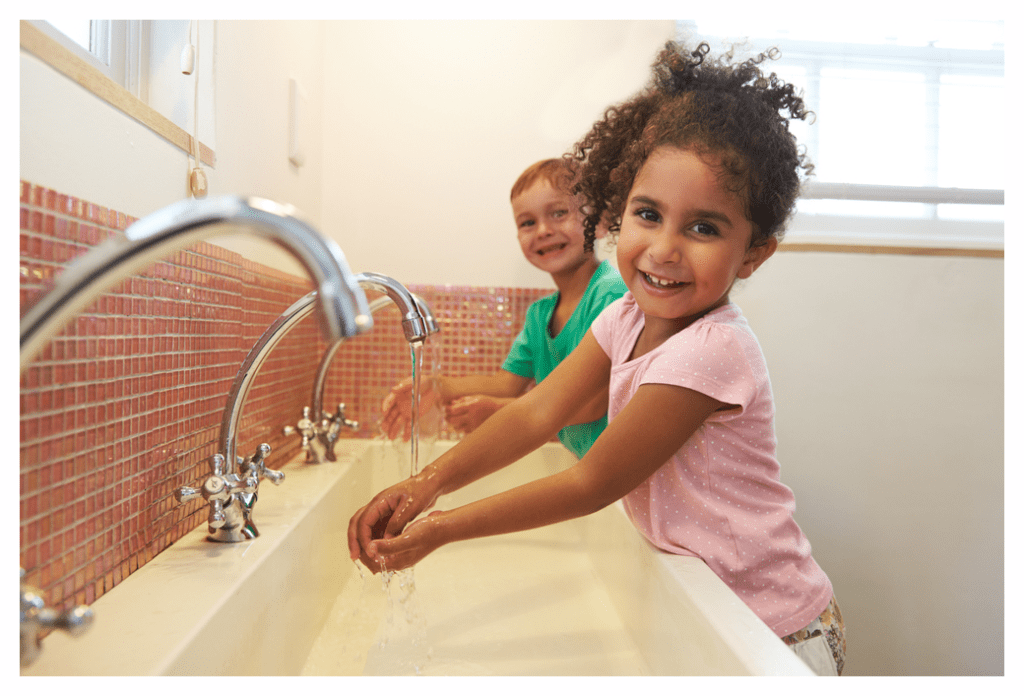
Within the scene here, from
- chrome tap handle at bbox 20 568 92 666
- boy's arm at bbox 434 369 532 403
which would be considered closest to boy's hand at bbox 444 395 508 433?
boy's arm at bbox 434 369 532 403

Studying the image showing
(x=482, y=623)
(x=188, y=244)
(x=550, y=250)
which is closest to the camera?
(x=188, y=244)

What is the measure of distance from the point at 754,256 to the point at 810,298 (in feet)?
2.99

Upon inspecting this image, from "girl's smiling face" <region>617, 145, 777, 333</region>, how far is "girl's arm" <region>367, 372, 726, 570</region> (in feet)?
0.42

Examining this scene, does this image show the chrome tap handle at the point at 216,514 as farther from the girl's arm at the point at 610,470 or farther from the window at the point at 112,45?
the window at the point at 112,45

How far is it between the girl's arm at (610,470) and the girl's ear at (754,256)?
0.18m

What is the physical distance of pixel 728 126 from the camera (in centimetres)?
69

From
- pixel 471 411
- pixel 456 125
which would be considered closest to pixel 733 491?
pixel 471 411

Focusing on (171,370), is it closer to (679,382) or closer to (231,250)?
(231,250)

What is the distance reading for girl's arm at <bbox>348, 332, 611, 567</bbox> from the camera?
69cm

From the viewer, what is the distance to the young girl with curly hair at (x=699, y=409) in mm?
655

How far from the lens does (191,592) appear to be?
54 cm

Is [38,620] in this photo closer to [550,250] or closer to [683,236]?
[683,236]
